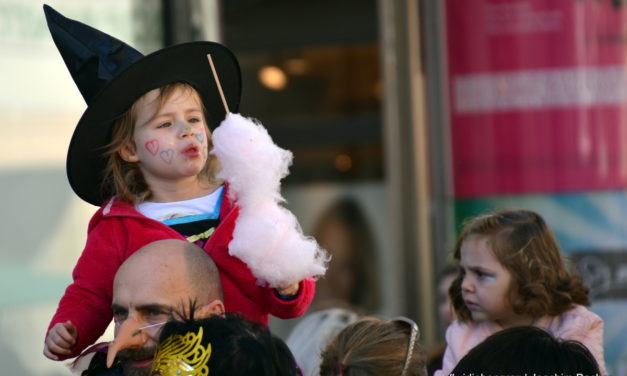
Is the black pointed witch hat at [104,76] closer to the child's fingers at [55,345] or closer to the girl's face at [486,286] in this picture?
the child's fingers at [55,345]

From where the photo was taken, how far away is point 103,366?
246 centimetres

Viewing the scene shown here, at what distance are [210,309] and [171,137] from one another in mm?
464

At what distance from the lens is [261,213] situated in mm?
2422

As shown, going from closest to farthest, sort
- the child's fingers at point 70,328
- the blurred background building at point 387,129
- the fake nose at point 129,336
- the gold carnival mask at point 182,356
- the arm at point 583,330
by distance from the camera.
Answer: the gold carnival mask at point 182,356 < the fake nose at point 129,336 < the child's fingers at point 70,328 < the arm at point 583,330 < the blurred background building at point 387,129

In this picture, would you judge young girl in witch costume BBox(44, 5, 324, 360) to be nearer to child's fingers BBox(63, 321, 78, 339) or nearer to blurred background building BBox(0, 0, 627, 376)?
child's fingers BBox(63, 321, 78, 339)

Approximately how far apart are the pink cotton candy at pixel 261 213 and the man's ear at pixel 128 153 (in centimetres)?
28

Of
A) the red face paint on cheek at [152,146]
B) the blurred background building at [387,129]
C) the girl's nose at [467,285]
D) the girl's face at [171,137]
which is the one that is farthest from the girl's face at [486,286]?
the blurred background building at [387,129]

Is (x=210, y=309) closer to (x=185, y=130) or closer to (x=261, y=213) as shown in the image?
(x=261, y=213)

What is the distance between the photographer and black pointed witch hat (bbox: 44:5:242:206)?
2.64 meters

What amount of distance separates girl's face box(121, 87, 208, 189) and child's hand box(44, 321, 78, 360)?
421 millimetres

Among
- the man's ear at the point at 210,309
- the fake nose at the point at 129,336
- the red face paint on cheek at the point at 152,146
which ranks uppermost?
the red face paint on cheek at the point at 152,146

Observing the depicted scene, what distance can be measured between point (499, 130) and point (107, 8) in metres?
2.50

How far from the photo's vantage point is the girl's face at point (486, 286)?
9.77ft

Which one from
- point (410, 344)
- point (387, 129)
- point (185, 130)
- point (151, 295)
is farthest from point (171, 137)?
point (387, 129)
